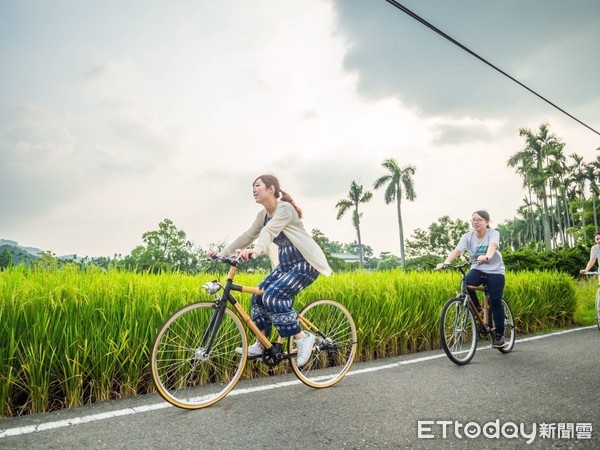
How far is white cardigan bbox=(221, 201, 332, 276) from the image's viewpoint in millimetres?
4145

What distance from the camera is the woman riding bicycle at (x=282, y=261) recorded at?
4.26m

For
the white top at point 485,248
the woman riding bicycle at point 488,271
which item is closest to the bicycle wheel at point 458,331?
the woman riding bicycle at point 488,271

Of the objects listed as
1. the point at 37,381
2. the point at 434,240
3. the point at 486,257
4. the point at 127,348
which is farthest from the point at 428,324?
the point at 434,240

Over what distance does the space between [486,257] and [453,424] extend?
325cm

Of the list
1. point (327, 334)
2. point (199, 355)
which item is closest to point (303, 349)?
point (327, 334)

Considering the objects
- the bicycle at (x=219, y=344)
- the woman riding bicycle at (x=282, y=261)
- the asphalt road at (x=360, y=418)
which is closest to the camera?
the asphalt road at (x=360, y=418)

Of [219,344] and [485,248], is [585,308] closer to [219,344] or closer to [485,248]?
[485,248]

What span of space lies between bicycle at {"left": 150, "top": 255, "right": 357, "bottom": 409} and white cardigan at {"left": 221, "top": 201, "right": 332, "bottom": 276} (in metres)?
0.33

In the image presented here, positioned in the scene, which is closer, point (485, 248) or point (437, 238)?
point (485, 248)

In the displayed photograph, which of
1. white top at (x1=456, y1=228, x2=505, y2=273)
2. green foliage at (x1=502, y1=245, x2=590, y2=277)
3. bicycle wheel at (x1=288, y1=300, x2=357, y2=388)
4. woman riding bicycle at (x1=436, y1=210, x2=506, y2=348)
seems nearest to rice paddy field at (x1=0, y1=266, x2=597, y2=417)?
bicycle wheel at (x1=288, y1=300, x2=357, y2=388)

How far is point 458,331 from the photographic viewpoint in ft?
19.6

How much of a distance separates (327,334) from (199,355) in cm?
152

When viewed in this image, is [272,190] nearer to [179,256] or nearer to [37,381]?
[37,381]

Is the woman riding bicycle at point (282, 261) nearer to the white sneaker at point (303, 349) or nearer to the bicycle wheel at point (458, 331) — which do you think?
the white sneaker at point (303, 349)
